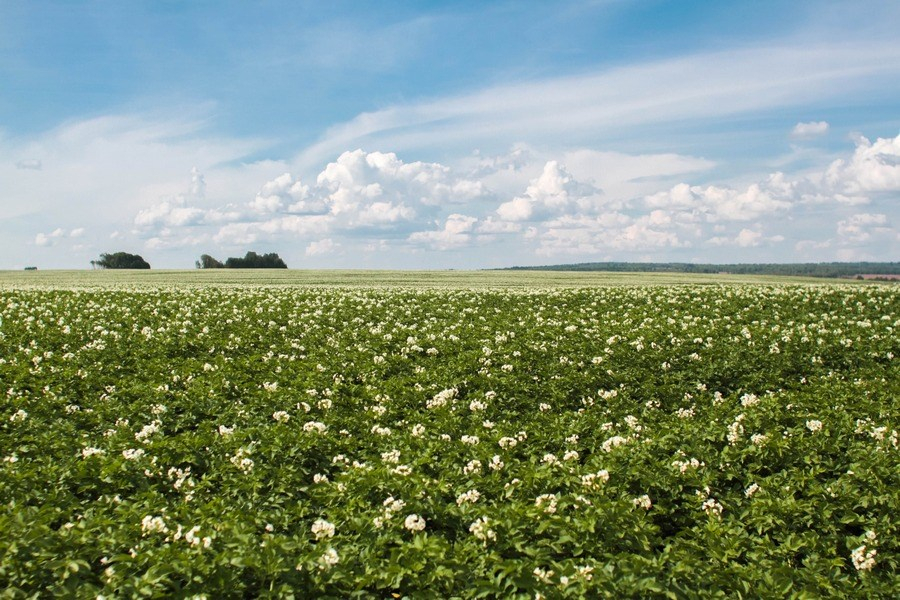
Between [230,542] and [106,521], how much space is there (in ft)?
4.88

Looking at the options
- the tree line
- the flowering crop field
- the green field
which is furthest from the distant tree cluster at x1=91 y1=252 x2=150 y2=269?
the flowering crop field

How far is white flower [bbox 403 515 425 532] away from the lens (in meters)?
5.90

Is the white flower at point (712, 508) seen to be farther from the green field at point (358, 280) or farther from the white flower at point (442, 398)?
the green field at point (358, 280)

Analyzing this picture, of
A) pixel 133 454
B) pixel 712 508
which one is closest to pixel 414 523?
pixel 712 508

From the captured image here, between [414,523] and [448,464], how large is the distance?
80.6 inches

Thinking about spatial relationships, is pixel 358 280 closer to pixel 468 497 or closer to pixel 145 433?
pixel 145 433

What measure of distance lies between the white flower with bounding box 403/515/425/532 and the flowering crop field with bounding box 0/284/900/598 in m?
0.03

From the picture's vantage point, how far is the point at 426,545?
5.47 m

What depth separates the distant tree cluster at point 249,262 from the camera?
107 m

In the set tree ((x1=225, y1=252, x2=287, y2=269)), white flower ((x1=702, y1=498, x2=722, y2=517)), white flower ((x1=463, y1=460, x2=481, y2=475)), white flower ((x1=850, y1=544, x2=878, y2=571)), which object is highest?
tree ((x1=225, y1=252, x2=287, y2=269))

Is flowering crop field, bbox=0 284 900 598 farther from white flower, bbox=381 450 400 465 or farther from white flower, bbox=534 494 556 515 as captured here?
white flower, bbox=381 450 400 465

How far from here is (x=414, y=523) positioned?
5.96 meters

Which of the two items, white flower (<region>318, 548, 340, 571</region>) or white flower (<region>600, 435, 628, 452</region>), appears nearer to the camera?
white flower (<region>318, 548, 340, 571</region>)

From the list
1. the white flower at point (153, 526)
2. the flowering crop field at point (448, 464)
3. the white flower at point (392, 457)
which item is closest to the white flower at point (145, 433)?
the flowering crop field at point (448, 464)
